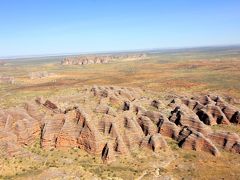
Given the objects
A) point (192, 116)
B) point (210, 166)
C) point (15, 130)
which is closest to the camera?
point (210, 166)

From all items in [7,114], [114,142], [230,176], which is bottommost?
[230,176]

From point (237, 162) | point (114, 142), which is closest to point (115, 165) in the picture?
point (114, 142)

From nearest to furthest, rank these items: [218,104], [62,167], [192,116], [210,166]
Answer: [62,167] → [210,166] → [192,116] → [218,104]

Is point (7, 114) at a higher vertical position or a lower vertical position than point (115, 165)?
higher

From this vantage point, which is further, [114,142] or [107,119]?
[107,119]

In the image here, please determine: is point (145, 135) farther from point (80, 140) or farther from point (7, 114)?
point (7, 114)

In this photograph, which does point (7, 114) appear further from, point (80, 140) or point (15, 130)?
point (80, 140)

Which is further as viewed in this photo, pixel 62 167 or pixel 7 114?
pixel 7 114

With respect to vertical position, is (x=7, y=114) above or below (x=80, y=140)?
above

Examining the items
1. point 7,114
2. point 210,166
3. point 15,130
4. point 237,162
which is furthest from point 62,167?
point 237,162
